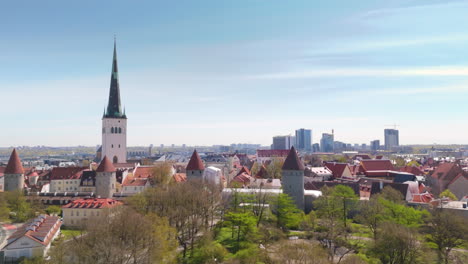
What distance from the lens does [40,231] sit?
1527 inches

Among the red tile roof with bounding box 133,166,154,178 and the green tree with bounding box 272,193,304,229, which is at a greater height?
the red tile roof with bounding box 133,166,154,178

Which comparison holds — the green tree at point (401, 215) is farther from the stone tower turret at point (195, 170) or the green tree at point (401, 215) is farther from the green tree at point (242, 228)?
the stone tower turret at point (195, 170)

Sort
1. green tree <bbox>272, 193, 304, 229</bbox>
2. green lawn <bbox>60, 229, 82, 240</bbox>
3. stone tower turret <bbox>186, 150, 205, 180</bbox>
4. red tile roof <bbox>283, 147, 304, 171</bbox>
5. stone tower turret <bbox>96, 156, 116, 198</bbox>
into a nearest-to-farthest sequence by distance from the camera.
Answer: green lawn <bbox>60, 229, 82, 240</bbox>
green tree <bbox>272, 193, 304, 229</bbox>
red tile roof <bbox>283, 147, 304, 171</bbox>
stone tower turret <bbox>186, 150, 205, 180</bbox>
stone tower turret <bbox>96, 156, 116, 198</bbox>

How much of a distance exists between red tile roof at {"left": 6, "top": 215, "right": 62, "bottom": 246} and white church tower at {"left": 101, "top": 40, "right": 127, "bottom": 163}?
49399 millimetres

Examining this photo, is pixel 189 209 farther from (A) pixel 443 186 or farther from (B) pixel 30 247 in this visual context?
(A) pixel 443 186

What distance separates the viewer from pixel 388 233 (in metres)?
32.2

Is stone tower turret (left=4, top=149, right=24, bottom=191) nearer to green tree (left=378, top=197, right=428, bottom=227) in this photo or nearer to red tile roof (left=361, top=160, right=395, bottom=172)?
green tree (left=378, top=197, right=428, bottom=227)

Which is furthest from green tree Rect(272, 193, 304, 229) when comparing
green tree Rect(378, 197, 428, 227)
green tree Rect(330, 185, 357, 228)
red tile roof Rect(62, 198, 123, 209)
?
red tile roof Rect(62, 198, 123, 209)

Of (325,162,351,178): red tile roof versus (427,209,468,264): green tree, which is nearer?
(427,209,468,264): green tree

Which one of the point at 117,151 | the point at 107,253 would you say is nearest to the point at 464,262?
the point at 107,253

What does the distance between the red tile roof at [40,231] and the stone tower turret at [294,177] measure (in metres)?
28.9

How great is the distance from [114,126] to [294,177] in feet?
183

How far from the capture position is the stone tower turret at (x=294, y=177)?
2025 inches

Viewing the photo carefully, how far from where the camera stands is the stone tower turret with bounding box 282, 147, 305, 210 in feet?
169
